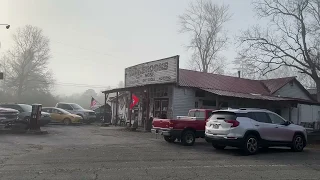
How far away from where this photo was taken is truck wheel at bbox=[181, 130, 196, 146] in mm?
14398

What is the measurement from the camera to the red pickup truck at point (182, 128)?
14.3m

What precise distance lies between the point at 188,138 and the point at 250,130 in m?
3.62

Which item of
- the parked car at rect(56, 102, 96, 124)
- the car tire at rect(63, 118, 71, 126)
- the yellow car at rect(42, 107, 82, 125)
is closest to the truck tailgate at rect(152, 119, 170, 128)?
the yellow car at rect(42, 107, 82, 125)

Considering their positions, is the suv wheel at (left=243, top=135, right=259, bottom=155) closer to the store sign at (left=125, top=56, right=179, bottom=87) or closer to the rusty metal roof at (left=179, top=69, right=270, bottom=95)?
the store sign at (left=125, top=56, right=179, bottom=87)

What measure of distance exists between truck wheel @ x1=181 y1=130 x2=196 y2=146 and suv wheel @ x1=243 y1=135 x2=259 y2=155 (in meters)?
3.48

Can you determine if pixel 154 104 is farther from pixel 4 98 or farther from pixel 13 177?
pixel 4 98

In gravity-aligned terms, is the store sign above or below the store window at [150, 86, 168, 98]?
above

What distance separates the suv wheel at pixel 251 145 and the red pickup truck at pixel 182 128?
3.48 meters

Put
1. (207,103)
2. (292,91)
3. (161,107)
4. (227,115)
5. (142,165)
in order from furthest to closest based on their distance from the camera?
1. (292,91)
2. (207,103)
3. (161,107)
4. (227,115)
5. (142,165)

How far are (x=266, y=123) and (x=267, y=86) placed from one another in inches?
830

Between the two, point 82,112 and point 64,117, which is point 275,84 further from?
point 64,117

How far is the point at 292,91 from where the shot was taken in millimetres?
Answer: 32500

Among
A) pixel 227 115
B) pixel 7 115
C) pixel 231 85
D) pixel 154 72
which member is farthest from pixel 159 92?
pixel 227 115

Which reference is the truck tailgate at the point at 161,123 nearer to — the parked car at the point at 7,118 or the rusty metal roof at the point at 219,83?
the rusty metal roof at the point at 219,83
